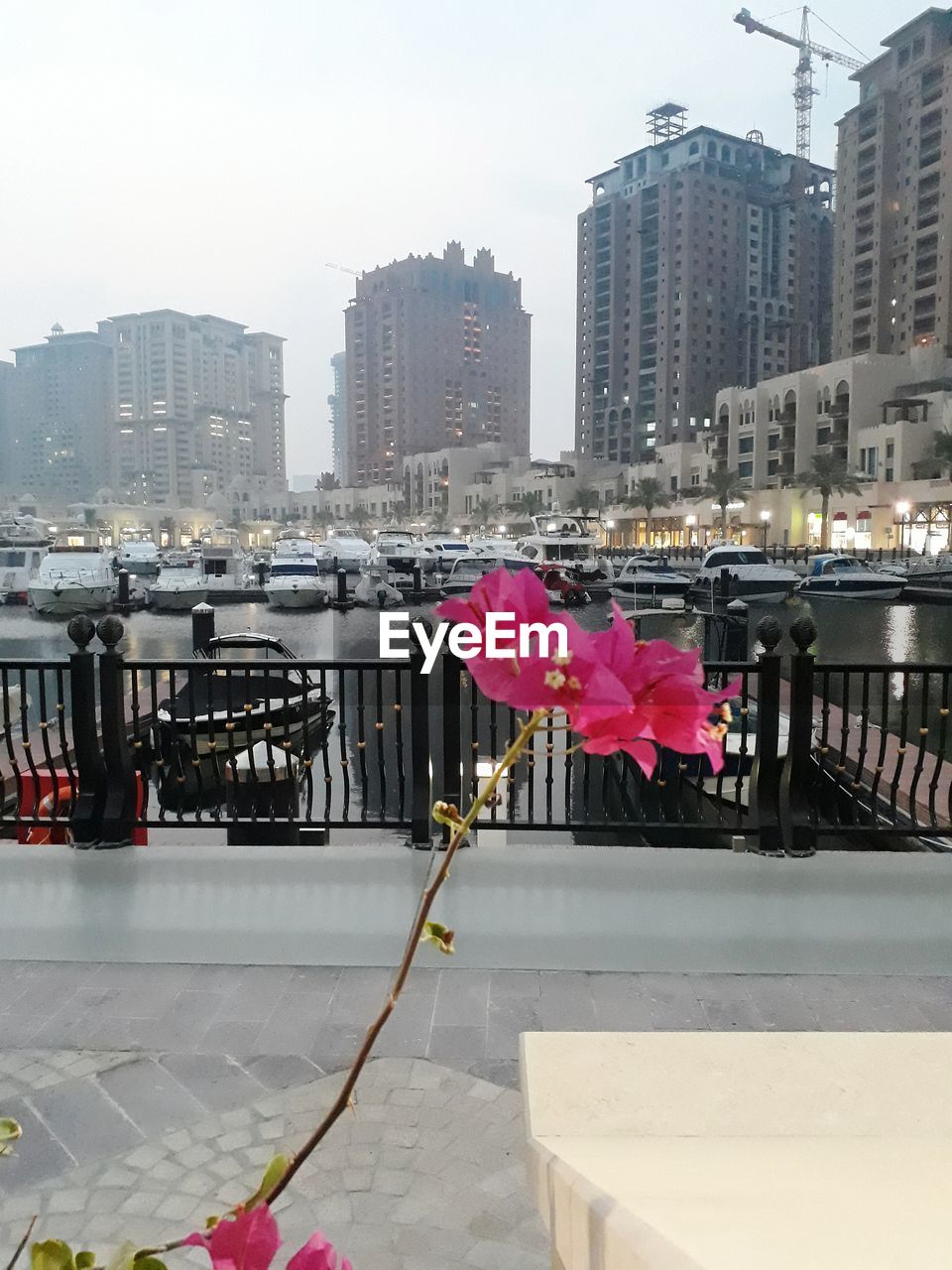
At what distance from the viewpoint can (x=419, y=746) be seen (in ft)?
15.7

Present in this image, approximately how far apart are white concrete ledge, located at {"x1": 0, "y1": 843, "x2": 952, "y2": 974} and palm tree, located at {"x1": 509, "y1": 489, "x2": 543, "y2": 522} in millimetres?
80336

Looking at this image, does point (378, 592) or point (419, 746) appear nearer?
point (419, 746)

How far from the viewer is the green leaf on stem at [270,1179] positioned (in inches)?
26.1

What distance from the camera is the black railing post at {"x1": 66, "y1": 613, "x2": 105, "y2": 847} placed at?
16.2 feet

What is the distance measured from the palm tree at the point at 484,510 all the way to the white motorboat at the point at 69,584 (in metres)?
62.6

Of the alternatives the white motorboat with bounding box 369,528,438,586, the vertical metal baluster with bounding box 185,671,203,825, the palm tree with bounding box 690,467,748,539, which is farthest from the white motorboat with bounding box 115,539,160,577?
the vertical metal baluster with bounding box 185,671,203,825

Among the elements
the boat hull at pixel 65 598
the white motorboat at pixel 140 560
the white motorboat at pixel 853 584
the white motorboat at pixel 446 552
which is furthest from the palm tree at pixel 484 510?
the boat hull at pixel 65 598

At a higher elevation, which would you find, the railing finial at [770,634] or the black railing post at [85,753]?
the railing finial at [770,634]

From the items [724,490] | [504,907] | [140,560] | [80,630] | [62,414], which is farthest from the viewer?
[62,414]

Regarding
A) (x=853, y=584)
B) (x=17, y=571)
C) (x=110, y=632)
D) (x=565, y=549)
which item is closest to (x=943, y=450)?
(x=853, y=584)

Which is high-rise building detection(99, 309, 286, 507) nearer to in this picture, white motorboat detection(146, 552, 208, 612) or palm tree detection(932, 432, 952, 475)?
white motorboat detection(146, 552, 208, 612)

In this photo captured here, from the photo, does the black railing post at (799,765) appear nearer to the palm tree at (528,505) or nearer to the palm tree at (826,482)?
the palm tree at (826,482)

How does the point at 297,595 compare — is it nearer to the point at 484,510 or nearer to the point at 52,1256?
the point at 52,1256

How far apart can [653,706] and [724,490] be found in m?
67.2
